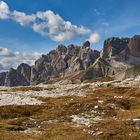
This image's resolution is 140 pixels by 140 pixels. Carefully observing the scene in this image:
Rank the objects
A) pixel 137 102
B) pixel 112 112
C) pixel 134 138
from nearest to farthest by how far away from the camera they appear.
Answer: pixel 134 138 → pixel 112 112 → pixel 137 102

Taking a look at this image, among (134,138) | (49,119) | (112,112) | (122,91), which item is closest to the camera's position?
(134,138)

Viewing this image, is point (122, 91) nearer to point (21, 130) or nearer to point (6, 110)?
point (6, 110)

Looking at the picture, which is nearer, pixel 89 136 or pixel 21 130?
pixel 89 136

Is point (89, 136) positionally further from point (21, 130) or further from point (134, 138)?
point (21, 130)

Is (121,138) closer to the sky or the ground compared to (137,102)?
closer to the ground

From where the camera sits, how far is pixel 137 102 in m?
78.1

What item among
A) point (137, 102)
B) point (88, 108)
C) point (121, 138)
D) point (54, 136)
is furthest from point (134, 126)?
point (137, 102)

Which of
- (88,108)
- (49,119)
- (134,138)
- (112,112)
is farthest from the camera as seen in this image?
(88,108)

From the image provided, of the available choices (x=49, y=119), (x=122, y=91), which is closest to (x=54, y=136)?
(x=49, y=119)

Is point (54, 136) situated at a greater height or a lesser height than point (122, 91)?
lesser

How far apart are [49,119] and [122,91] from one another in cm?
6979

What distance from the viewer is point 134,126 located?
140ft

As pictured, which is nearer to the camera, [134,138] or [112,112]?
[134,138]

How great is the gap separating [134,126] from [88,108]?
72.5ft
